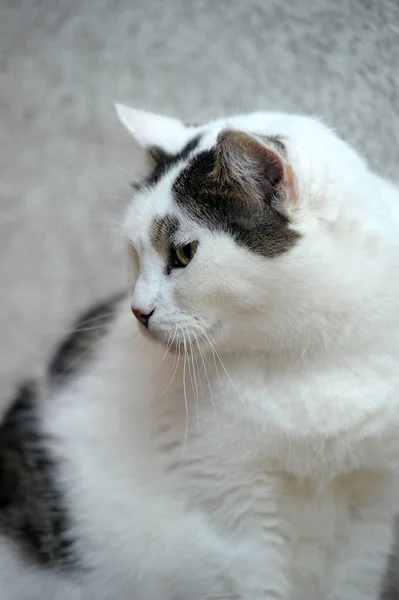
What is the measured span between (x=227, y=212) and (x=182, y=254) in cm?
7

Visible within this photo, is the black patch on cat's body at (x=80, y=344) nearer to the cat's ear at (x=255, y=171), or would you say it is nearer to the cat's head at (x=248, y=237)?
the cat's head at (x=248, y=237)

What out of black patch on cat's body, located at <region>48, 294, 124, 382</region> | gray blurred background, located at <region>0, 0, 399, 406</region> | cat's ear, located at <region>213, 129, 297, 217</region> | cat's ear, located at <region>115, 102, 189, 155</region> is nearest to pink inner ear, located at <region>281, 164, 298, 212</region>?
cat's ear, located at <region>213, 129, 297, 217</region>

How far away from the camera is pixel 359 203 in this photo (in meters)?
0.79

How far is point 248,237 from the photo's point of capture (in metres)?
0.75

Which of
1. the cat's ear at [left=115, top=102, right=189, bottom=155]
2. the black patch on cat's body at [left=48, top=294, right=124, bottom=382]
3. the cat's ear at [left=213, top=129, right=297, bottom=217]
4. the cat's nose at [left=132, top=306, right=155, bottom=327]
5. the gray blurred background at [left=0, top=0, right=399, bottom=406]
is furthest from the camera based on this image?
the gray blurred background at [left=0, top=0, right=399, bottom=406]

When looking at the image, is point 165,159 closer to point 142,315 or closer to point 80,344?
point 142,315

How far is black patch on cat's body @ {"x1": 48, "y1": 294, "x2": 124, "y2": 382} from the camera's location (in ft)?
3.50

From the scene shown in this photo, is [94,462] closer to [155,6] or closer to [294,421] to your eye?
[294,421]

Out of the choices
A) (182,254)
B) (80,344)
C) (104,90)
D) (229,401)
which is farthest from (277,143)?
(104,90)

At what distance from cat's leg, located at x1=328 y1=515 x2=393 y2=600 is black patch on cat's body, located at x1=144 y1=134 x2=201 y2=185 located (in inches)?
21.6

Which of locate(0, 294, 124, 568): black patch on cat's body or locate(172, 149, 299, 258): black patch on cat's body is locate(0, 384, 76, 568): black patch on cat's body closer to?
locate(0, 294, 124, 568): black patch on cat's body

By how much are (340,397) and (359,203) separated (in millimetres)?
232

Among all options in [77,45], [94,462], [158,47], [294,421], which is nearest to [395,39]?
[158,47]

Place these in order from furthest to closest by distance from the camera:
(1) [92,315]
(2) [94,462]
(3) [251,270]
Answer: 1. (1) [92,315]
2. (2) [94,462]
3. (3) [251,270]
